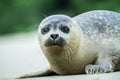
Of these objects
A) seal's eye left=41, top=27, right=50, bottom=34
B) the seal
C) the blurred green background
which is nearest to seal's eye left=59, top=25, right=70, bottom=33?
the seal

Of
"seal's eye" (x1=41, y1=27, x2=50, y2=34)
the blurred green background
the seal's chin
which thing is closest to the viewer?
the seal's chin

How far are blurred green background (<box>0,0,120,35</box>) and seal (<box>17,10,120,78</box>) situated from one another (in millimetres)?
17034

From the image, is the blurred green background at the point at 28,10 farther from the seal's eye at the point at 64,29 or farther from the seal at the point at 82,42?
the seal's eye at the point at 64,29

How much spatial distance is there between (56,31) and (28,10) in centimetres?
2021

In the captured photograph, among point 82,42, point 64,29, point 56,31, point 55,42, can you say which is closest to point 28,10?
point 82,42

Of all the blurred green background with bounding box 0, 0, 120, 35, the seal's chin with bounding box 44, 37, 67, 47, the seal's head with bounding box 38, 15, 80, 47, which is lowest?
the seal's chin with bounding box 44, 37, 67, 47

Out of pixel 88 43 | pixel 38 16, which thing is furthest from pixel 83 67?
pixel 38 16

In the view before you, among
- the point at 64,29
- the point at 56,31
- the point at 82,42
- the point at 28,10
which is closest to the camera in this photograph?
the point at 56,31

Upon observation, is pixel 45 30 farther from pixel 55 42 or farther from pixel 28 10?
pixel 28 10

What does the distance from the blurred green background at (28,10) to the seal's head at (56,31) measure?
58.0ft

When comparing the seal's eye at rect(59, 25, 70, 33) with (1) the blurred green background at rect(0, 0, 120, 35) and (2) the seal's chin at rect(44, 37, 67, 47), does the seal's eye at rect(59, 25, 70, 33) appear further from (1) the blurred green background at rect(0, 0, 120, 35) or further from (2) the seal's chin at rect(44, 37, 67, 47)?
(1) the blurred green background at rect(0, 0, 120, 35)

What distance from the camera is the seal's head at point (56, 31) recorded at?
28.5 ft

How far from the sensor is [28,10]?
Answer: 28.9 metres

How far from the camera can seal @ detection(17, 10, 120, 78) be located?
8.83 m
